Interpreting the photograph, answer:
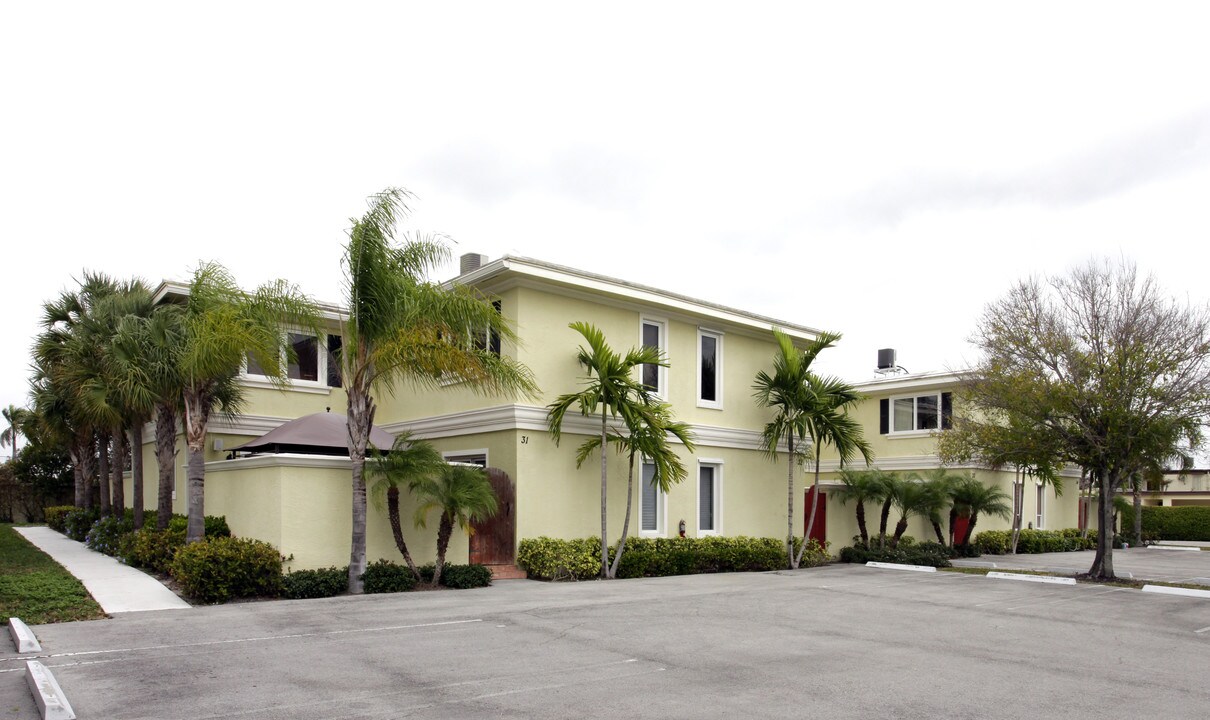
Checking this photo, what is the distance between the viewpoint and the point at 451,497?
49.7 feet

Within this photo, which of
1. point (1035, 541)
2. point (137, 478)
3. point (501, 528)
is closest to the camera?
point (501, 528)

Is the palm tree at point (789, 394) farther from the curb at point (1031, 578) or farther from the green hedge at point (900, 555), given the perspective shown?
the curb at point (1031, 578)

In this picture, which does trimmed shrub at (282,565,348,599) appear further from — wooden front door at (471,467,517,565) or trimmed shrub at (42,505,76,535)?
trimmed shrub at (42,505,76,535)

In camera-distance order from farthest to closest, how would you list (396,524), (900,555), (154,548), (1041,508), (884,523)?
1. (1041,508)
2. (884,523)
3. (900,555)
4. (154,548)
5. (396,524)

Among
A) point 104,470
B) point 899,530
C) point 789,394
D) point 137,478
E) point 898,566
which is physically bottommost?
point 898,566

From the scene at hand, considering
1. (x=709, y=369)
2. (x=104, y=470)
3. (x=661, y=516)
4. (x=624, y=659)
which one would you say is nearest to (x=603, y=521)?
(x=661, y=516)

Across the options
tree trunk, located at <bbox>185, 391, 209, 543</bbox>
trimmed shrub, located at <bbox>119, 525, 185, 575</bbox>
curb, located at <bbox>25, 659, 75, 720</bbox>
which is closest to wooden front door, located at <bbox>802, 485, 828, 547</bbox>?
tree trunk, located at <bbox>185, 391, 209, 543</bbox>

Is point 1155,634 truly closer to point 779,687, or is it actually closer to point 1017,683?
point 1017,683

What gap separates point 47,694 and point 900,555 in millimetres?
20151

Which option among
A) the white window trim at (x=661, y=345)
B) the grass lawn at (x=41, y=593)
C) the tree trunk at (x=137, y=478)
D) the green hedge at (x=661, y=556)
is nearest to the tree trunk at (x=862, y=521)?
the green hedge at (x=661, y=556)

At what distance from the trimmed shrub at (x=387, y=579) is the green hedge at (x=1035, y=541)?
19.9 metres

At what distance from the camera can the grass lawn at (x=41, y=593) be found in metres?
11.8

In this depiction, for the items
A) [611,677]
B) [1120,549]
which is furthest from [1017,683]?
[1120,549]

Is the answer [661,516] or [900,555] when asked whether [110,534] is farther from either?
[900,555]
